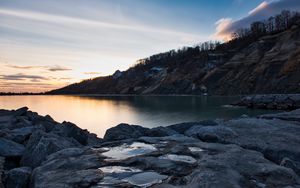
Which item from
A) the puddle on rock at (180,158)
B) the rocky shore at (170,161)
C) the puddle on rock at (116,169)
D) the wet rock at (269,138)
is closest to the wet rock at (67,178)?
the rocky shore at (170,161)

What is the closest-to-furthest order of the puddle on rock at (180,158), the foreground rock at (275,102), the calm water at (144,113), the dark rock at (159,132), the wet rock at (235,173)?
the wet rock at (235,173) < the puddle on rock at (180,158) < the dark rock at (159,132) < the calm water at (144,113) < the foreground rock at (275,102)

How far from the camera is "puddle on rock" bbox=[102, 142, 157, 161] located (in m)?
9.48

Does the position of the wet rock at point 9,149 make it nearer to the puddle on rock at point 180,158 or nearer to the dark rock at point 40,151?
the dark rock at point 40,151

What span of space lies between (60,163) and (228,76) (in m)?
136

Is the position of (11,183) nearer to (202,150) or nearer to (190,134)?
(202,150)

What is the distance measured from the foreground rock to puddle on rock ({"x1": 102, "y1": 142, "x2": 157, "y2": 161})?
5046cm

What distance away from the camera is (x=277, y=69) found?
4530 inches

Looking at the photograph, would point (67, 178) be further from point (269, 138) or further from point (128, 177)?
point (269, 138)

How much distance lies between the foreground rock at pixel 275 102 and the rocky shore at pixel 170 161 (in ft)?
150

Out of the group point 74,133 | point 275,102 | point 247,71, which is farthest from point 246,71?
point 74,133

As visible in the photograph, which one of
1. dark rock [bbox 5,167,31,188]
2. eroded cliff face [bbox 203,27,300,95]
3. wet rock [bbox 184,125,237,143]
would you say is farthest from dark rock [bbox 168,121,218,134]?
eroded cliff face [bbox 203,27,300,95]

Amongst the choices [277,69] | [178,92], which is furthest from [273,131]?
[178,92]

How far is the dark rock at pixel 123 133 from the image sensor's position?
46.1 feet

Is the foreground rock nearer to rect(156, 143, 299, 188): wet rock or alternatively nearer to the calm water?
the calm water
